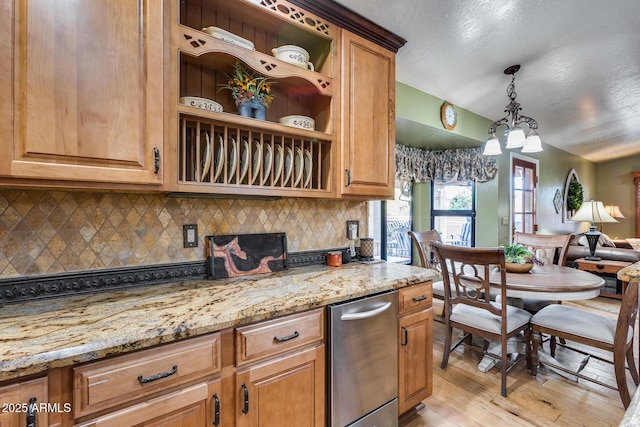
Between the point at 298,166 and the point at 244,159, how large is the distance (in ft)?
1.12

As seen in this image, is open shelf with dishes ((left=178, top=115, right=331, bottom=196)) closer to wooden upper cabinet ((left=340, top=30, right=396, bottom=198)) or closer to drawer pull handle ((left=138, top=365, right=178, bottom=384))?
wooden upper cabinet ((left=340, top=30, right=396, bottom=198))

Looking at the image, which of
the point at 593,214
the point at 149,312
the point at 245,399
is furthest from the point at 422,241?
the point at 593,214

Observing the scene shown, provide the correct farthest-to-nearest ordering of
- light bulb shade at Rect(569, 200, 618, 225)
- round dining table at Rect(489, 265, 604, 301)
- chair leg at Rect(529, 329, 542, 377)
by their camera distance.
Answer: light bulb shade at Rect(569, 200, 618, 225), chair leg at Rect(529, 329, 542, 377), round dining table at Rect(489, 265, 604, 301)

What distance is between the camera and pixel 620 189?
24.5ft

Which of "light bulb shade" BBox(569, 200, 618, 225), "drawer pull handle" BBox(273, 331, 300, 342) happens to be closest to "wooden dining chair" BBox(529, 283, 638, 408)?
"drawer pull handle" BBox(273, 331, 300, 342)

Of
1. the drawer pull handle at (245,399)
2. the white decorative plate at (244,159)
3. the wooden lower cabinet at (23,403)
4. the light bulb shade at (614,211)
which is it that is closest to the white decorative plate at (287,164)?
the white decorative plate at (244,159)

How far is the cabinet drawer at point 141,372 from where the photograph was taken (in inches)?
33.3

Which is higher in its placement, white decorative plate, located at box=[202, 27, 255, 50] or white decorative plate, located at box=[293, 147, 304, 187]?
white decorative plate, located at box=[202, 27, 255, 50]

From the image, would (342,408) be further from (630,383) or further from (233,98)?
(630,383)

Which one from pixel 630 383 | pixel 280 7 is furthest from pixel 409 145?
pixel 630 383

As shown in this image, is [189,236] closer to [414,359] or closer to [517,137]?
[414,359]

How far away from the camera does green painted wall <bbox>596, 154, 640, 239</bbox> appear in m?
7.24

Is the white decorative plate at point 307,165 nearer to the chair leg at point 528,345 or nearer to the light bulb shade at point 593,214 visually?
the chair leg at point 528,345

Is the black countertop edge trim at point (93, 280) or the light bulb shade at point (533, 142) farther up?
the light bulb shade at point (533, 142)
